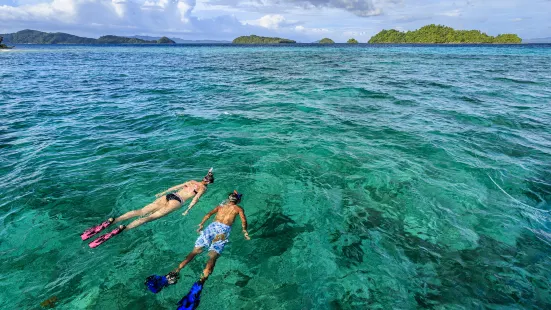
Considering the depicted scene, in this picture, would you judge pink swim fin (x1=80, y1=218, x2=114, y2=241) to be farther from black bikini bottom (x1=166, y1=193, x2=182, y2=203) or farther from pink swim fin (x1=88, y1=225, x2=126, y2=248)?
black bikini bottom (x1=166, y1=193, x2=182, y2=203)

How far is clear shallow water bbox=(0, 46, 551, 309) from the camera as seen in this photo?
721 centimetres

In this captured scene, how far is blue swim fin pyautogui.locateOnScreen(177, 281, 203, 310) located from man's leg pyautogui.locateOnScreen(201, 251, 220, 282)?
0.40 m

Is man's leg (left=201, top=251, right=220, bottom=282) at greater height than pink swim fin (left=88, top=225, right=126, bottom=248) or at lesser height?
lesser

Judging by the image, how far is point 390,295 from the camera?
279 inches

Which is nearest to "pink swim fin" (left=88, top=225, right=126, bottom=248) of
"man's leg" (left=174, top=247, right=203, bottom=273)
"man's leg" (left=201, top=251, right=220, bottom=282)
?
"man's leg" (left=174, top=247, right=203, bottom=273)

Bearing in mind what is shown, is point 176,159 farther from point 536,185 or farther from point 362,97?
point 362,97

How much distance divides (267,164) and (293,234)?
17.2ft

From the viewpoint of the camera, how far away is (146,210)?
32.8 feet

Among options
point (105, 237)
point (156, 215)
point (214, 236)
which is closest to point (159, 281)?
point (214, 236)

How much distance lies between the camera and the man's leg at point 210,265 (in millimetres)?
7320

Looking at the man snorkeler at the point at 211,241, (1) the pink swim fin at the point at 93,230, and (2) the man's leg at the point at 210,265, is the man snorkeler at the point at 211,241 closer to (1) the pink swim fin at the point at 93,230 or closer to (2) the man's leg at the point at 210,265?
(2) the man's leg at the point at 210,265

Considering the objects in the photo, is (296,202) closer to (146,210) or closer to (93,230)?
(146,210)

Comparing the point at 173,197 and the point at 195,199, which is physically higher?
the point at 173,197

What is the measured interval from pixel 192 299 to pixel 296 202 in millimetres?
5422
